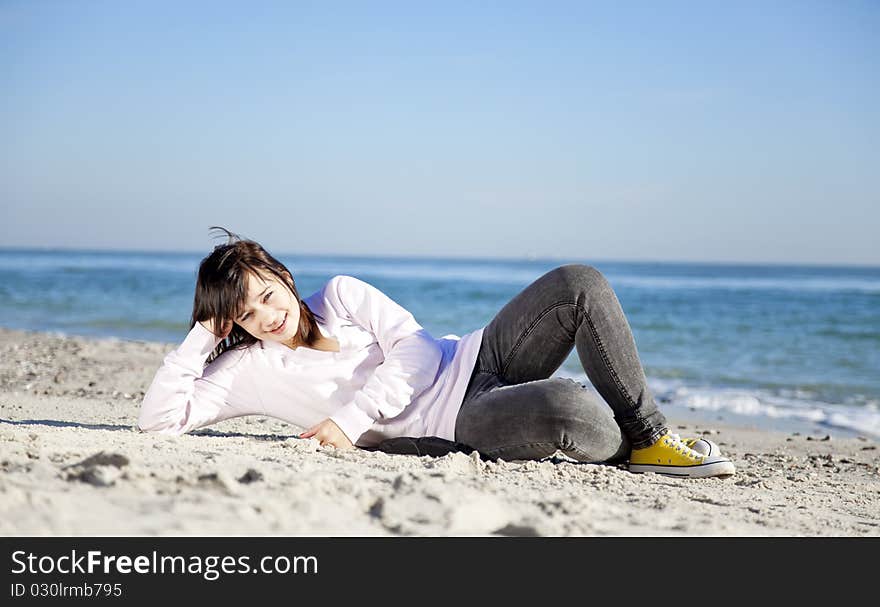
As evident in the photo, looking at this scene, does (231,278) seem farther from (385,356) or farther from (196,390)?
(385,356)

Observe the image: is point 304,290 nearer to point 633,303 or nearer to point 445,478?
point 633,303

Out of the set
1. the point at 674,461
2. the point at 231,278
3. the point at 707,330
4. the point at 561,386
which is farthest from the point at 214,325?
the point at 707,330

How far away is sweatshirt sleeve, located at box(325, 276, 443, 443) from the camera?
340cm

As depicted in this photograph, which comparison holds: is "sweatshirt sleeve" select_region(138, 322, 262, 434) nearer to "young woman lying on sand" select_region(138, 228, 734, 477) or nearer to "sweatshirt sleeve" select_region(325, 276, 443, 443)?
"young woman lying on sand" select_region(138, 228, 734, 477)

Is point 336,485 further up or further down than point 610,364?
further down

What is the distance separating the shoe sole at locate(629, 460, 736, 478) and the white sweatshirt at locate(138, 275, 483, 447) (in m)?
0.83

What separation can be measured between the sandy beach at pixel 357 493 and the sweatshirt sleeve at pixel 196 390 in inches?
4.3

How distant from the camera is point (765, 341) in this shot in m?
12.3

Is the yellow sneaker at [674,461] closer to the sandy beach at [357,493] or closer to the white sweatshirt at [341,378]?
the sandy beach at [357,493]

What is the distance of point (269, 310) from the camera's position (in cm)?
328

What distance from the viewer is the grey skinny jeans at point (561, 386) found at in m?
3.19

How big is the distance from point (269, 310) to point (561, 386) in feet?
4.16
